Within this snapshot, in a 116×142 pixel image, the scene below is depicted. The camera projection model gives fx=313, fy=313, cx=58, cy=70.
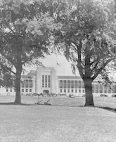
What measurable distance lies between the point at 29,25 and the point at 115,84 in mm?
5688

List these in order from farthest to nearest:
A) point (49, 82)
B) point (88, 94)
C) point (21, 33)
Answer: point (21, 33) → point (88, 94) → point (49, 82)

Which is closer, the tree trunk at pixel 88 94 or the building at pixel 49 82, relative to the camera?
the building at pixel 49 82

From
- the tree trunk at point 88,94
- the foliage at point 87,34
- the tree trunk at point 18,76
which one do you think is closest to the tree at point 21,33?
the tree trunk at point 18,76

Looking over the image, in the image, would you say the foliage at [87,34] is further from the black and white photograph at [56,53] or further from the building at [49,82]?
the building at [49,82]

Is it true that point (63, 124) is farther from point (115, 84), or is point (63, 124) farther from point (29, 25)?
point (115, 84)

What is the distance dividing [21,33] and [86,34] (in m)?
3.30

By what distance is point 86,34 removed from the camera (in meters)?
15.7

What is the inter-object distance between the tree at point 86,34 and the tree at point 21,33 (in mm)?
954

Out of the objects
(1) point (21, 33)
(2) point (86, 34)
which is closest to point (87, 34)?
(2) point (86, 34)

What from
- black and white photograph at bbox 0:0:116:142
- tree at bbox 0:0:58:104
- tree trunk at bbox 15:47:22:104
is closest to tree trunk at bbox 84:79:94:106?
black and white photograph at bbox 0:0:116:142

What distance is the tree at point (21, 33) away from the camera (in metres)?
14.1

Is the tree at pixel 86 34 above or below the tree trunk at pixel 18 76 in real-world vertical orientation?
above

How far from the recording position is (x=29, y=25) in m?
14.6

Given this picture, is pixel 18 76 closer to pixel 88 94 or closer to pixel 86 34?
pixel 88 94
